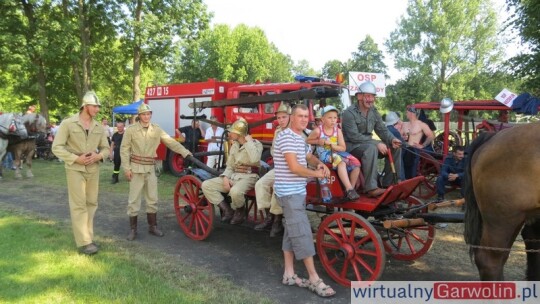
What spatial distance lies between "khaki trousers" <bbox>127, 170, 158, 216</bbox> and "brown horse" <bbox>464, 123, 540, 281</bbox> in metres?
4.25

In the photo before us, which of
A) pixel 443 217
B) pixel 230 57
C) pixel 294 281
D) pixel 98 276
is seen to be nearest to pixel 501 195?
pixel 443 217

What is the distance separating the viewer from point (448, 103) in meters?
8.73

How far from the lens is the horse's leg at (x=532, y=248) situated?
158 inches

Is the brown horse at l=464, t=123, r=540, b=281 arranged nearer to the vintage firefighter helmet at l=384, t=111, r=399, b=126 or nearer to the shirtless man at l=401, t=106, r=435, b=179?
the vintage firefighter helmet at l=384, t=111, r=399, b=126

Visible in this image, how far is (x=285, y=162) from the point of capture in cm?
433

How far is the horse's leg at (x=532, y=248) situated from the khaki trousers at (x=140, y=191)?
4.68m

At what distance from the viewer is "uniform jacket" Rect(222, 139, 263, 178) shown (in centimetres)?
571

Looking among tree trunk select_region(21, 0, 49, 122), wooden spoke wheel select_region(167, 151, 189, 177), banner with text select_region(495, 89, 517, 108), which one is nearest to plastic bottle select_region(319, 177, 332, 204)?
banner with text select_region(495, 89, 517, 108)

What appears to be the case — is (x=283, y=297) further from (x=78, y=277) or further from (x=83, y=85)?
(x=83, y=85)

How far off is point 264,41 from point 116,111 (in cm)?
3051

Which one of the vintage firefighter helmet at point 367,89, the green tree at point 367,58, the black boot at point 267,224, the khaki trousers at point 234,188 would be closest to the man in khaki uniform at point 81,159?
the khaki trousers at point 234,188

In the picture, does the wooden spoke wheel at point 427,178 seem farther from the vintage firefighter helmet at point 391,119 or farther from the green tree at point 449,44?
the green tree at point 449,44

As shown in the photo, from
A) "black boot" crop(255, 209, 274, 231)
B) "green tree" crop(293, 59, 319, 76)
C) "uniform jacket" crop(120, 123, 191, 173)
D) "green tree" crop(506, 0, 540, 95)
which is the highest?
"green tree" crop(293, 59, 319, 76)

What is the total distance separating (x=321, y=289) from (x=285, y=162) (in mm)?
1269
